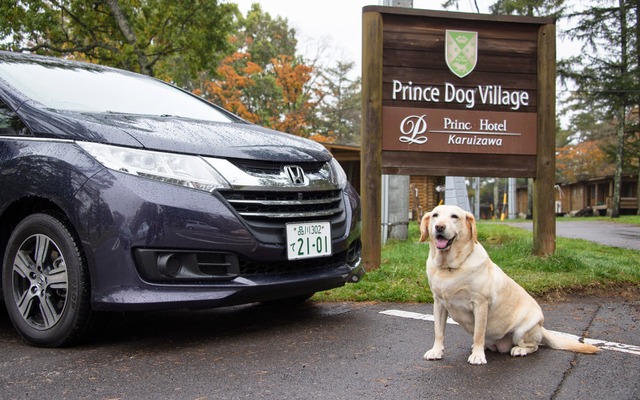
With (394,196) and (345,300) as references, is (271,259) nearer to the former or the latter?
(345,300)

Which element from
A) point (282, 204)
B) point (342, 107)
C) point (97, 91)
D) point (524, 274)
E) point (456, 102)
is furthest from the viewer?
→ point (342, 107)

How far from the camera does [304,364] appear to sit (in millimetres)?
2777

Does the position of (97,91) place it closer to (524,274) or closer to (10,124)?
(10,124)

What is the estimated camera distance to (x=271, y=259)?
10.4 ft

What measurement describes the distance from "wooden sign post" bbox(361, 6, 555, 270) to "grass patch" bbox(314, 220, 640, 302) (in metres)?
0.31

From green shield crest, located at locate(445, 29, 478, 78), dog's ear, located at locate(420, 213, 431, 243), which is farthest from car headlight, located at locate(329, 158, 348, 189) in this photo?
green shield crest, located at locate(445, 29, 478, 78)

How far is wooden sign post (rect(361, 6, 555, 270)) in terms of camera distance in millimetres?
5398

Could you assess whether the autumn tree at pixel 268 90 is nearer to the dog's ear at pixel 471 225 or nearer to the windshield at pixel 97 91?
the windshield at pixel 97 91

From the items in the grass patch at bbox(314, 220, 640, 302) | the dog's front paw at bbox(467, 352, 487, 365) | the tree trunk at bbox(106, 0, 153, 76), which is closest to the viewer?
the dog's front paw at bbox(467, 352, 487, 365)

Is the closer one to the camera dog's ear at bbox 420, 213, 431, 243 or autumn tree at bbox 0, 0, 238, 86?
dog's ear at bbox 420, 213, 431, 243

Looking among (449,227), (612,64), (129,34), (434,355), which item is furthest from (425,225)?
(612,64)

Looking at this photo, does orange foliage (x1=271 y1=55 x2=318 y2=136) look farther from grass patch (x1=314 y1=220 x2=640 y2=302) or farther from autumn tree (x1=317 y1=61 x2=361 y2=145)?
grass patch (x1=314 y1=220 x2=640 y2=302)

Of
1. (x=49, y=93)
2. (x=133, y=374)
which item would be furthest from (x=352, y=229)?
(x=49, y=93)

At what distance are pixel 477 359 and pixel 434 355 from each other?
200 millimetres
